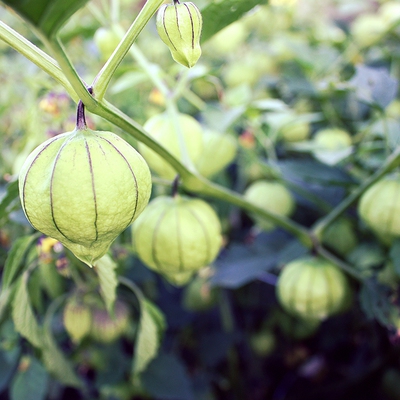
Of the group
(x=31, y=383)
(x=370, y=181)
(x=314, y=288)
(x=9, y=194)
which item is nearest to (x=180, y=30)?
(x=9, y=194)

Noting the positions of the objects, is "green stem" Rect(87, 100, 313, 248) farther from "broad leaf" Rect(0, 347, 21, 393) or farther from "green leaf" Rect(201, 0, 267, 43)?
"broad leaf" Rect(0, 347, 21, 393)

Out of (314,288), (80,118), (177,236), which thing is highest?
(80,118)

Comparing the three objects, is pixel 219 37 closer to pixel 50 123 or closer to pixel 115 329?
pixel 50 123

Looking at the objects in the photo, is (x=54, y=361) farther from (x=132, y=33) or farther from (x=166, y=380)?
(x=132, y=33)

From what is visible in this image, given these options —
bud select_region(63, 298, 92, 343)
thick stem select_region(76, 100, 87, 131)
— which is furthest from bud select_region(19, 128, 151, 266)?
bud select_region(63, 298, 92, 343)

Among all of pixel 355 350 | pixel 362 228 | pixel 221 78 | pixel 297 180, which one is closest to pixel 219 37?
pixel 221 78

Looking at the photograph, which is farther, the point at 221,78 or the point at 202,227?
the point at 221,78
